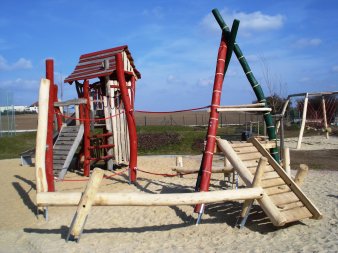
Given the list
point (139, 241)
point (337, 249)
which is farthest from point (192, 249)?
point (337, 249)

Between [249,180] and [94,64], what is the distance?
685 cm

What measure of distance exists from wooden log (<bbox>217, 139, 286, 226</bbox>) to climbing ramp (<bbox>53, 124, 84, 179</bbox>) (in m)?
4.88

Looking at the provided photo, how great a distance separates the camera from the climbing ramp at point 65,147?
997 cm

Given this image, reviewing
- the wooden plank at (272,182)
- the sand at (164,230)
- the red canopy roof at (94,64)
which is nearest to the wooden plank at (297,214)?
the sand at (164,230)

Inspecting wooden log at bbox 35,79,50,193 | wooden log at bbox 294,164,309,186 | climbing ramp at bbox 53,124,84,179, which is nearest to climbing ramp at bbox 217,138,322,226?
wooden log at bbox 294,164,309,186

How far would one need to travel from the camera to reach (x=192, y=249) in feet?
16.5

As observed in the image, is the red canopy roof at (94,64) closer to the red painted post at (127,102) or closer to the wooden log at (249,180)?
the red painted post at (127,102)

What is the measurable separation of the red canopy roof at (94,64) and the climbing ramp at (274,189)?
5.10 meters

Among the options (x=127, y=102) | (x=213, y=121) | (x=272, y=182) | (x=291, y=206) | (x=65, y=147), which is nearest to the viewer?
(x=291, y=206)

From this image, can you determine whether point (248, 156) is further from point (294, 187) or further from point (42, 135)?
point (42, 135)

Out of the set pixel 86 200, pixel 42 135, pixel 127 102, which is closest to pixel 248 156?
pixel 86 200

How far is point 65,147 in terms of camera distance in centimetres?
1034

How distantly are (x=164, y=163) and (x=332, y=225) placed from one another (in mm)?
7830

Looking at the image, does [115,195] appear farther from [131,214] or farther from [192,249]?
[131,214]
